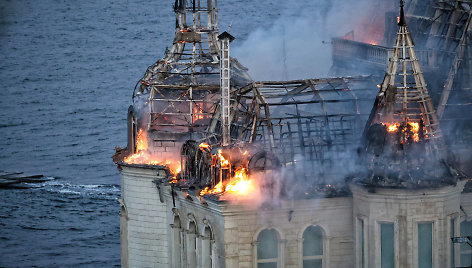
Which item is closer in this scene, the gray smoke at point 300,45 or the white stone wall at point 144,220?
the white stone wall at point 144,220

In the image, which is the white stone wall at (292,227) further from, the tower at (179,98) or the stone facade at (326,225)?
the tower at (179,98)

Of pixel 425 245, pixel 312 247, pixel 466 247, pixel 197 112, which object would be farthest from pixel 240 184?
pixel 197 112

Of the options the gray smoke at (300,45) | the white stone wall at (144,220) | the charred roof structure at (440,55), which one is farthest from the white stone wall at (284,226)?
the gray smoke at (300,45)

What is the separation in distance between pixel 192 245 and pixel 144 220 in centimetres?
A: 752

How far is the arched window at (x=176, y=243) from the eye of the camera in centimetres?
7568

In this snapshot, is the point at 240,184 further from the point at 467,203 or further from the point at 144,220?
the point at 144,220

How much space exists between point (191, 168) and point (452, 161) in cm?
1379

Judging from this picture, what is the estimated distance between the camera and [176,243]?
7644cm

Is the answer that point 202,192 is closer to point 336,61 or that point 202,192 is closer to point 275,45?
point 336,61

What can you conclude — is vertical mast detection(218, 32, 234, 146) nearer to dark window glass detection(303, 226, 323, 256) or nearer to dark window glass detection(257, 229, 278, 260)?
dark window glass detection(257, 229, 278, 260)

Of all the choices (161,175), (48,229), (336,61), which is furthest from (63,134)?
(161,175)

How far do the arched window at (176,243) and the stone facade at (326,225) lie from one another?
0.98m

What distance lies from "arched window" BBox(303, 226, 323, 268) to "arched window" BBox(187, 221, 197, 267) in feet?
22.2

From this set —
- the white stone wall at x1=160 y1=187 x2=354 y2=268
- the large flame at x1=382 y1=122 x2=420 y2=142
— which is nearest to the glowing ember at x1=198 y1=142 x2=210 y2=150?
the white stone wall at x1=160 y1=187 x2=354 y2=268
